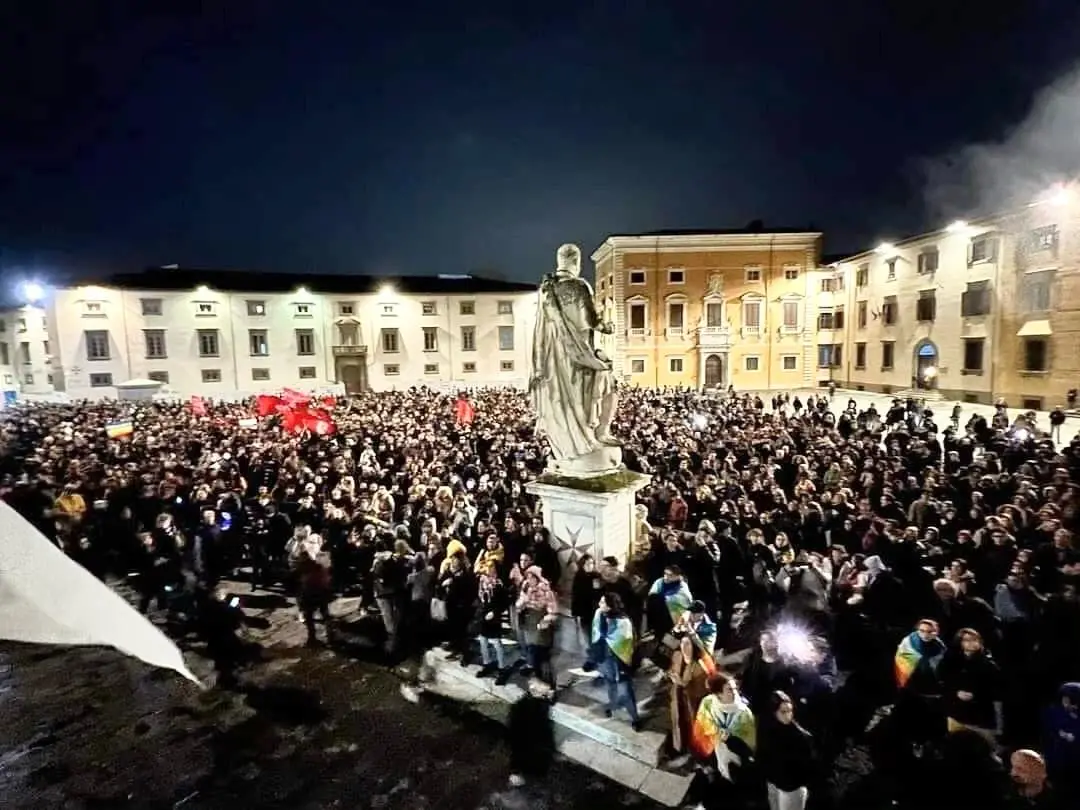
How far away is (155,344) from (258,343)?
613 cm

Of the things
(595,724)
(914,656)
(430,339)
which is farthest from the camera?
(430,339)

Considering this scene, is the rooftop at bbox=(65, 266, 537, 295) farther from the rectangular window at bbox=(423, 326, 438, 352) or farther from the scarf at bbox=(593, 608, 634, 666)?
the scarf at bbox=(593, 608, 634, 666)

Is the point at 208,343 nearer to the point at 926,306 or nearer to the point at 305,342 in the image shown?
the point at 305,342

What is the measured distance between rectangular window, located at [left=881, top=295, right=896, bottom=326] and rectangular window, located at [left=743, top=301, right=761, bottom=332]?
778cm

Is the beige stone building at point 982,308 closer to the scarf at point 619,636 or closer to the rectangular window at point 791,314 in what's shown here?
the rectangular window at point 791,314

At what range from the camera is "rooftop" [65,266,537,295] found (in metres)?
40.6

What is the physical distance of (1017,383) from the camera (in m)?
27.1

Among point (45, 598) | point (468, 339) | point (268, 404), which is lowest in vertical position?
point (268, 404)

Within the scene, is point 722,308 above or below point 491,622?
above

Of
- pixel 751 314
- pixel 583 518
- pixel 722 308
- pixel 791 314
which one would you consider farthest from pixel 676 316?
pixel 583 518

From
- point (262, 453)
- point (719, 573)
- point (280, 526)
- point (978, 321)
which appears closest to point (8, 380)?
point (262, 453)

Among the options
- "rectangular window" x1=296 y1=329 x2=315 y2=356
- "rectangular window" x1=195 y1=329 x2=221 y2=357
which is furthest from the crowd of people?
"rectangular window" x1=296 y1=329 x2=315 y2=356

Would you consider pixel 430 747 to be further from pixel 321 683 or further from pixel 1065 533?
pixel 1065 533

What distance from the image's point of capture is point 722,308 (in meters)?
41.6
